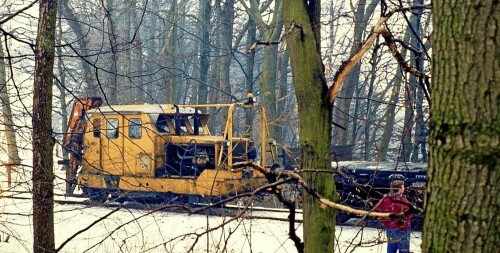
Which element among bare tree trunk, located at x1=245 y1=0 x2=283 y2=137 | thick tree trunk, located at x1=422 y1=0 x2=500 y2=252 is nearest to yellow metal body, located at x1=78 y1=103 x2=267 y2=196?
bare tree trunk, located at x1=245 y1=0 x2=283 y2=137

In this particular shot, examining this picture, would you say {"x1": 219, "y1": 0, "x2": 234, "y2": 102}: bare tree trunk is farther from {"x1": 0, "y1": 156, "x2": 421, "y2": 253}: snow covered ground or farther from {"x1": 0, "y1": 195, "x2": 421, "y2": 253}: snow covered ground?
{"x1": 0, "y1": 195, "x2": 421, "y2": 253}: snow covered ground

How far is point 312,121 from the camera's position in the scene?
502 cm

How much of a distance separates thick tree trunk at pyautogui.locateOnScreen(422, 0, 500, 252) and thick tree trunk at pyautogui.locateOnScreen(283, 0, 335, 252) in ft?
9.46

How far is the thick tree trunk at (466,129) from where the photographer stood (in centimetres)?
187

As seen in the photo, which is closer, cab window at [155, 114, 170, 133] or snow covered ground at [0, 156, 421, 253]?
snow covered ground at [0, 156, 421, 253]

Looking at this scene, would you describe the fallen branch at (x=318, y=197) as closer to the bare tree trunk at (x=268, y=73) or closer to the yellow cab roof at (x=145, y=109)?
the yellow cab roof at (x=145, y=109)

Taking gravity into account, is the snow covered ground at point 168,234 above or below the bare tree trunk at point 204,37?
below

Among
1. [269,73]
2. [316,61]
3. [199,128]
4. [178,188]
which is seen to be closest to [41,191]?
[316,61]

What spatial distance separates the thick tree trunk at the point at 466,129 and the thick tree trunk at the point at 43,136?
519 cm

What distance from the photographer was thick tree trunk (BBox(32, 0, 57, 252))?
255 inches

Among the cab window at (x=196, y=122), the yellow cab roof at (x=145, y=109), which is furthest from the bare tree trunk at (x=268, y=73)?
the yellow cab roof at (x=145, y=109)

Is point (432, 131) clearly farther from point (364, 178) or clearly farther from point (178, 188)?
point (178, 188)

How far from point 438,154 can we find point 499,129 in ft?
0.70

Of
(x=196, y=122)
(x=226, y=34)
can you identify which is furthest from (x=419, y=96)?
(x=226, y=34)
